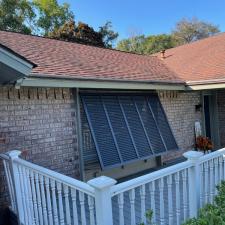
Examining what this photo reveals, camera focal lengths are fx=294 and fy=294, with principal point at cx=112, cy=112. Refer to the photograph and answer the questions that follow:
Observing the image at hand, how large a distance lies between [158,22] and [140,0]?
44.1 ft

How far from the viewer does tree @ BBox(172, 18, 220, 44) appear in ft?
140

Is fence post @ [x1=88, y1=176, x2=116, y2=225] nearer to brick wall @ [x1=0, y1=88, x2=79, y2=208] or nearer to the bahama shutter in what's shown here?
brick wall @ [x1=0, y1=88, x2=79, y2=208]

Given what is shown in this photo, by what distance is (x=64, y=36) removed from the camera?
2838cm

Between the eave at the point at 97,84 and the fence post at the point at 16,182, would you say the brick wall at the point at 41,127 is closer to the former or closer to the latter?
the eave at the point at 97,84

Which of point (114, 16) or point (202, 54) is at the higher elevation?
point (114, 16)

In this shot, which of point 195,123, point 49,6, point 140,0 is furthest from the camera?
point 49,6

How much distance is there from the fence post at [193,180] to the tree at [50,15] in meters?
33.0

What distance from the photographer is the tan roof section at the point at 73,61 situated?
23.6 feet

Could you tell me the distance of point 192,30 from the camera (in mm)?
43125

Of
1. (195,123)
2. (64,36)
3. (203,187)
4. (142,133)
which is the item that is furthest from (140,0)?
(203,187)

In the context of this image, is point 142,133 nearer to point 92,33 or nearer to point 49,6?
point 92,33

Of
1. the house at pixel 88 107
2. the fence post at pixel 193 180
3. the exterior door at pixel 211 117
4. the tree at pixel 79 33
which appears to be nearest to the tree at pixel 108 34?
the tree at pixel 79 33

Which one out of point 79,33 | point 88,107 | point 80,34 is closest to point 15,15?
point 79,33

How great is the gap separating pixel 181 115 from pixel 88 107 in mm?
4763
